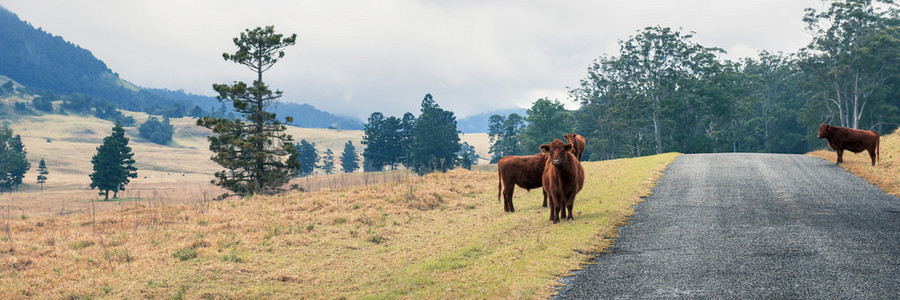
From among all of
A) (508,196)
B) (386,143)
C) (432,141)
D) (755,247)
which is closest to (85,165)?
(386,143)

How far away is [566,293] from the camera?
811cm

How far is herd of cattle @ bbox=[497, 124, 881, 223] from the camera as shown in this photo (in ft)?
42.6

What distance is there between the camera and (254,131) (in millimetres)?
38438

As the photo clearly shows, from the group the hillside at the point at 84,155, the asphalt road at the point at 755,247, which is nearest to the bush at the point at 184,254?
the asphalt road at the point at 755,247

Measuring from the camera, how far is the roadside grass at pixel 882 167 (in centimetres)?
1900

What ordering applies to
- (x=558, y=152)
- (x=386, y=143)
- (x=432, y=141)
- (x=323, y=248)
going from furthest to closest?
(x=386, y=143), (x=432, y=141), (x=323, y=248), (x=558, y=152)

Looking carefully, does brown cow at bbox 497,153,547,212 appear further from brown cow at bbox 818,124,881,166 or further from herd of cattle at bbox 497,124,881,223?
brown cow at bbox 818,124,881,166

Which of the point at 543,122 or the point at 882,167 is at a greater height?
the point at 543,122

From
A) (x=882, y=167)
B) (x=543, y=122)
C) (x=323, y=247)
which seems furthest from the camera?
(x=543, y=122)

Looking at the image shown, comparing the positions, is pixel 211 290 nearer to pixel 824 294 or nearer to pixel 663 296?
pixel 663 296

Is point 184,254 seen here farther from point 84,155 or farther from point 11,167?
point 84,155

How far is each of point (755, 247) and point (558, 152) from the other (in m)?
4.44

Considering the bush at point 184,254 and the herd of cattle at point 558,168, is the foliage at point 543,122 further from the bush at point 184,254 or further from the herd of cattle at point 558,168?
the bush at point 184,254

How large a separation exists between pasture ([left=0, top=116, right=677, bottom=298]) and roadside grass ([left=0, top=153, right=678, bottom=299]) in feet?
0.15
